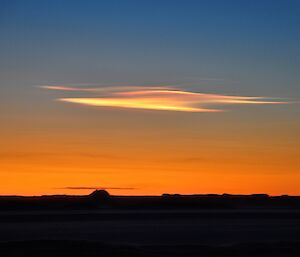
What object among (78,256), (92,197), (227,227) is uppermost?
(92,197)

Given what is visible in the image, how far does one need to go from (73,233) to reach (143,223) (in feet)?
34.8

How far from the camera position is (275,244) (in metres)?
37.2

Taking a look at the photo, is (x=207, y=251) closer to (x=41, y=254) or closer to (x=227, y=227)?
(x=41, y=254)

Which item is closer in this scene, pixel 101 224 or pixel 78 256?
pixel 78 256

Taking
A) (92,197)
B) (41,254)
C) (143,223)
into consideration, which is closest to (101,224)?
(143,223)

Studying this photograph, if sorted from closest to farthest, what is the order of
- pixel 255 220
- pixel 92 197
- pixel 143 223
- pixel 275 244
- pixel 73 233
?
pixel 275 244, pixel 73 233, pixel 143 223, pixel 255 220, pixel 92 197

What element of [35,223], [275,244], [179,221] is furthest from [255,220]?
[275,244]

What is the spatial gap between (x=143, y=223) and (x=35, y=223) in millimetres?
6985

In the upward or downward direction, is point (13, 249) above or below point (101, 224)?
below

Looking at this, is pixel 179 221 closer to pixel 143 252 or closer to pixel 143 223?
pixel 143 223

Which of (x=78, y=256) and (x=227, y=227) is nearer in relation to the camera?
(x=78, y=256)

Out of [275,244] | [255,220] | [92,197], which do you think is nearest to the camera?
[275,244]

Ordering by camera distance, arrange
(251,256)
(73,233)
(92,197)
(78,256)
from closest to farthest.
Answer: (78,256)
(251,256)
(73,233)
(92,197)

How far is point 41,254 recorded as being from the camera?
31.2m
